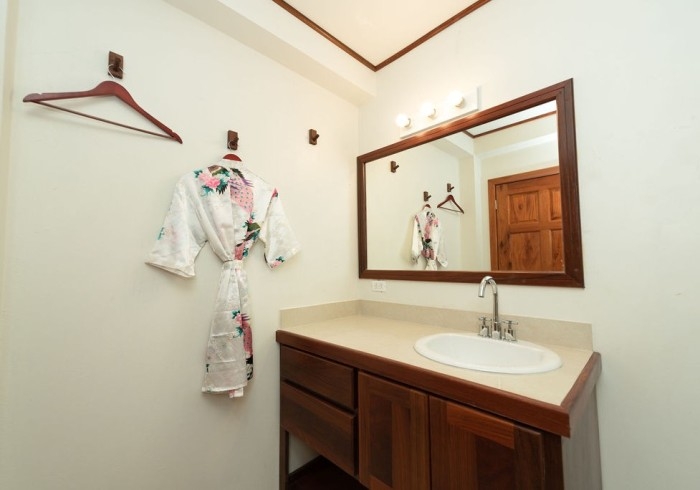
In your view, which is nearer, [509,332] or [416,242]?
[509,332]

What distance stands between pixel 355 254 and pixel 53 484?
1684 mm

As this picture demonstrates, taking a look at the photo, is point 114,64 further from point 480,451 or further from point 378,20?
point 480,451

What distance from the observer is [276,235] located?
1.53 m

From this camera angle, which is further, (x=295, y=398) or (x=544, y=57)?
(x=295, y=398)

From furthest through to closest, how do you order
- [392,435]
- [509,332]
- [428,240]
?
1. [428,240]
2. [509,332]
3. [392,435]

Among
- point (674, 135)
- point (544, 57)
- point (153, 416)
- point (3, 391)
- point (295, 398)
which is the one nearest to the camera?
point (3, 391)

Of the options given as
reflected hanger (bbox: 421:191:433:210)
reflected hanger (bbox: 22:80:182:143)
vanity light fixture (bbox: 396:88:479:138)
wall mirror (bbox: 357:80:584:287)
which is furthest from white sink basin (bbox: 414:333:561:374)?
reflected hanger (bbox: 22:80:182:143)

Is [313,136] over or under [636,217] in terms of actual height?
over

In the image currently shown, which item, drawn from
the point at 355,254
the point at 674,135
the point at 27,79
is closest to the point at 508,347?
the point at 674,135

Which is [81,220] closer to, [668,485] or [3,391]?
[3,391]

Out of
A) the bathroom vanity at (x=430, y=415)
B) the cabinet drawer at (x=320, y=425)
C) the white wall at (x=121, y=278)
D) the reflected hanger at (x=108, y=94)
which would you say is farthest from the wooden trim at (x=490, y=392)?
the reflected hanger at (x=108, y=94)

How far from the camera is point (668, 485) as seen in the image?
0.98 m

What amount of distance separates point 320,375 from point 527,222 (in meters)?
1.20

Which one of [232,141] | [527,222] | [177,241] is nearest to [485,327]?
[527,222]
